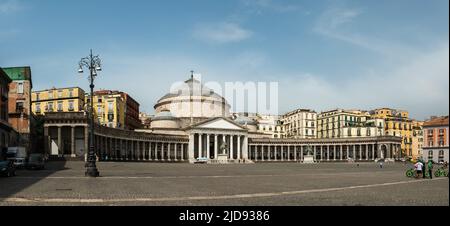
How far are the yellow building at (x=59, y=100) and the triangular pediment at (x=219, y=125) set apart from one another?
39933 millimetres

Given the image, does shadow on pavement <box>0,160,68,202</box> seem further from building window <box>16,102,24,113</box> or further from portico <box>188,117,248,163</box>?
portico <box>188,117,248,163</box>

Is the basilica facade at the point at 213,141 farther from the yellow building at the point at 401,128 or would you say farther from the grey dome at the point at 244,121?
the yellow building at the point at 401,128

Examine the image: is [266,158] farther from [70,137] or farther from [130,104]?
[70,137]

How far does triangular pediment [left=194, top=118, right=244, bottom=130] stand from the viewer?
5566 inches

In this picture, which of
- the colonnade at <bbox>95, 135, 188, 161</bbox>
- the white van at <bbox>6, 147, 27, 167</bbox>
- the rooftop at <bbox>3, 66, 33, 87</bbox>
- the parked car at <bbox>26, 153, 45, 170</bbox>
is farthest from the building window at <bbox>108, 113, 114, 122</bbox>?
the parked car at <bbox>26, 153, 45, 170</bbox>

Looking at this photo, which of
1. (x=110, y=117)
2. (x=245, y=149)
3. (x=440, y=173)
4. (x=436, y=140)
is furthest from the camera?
(x=245, y=149)

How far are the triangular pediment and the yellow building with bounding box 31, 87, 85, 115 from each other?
39.9 m

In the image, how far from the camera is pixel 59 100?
360 feet

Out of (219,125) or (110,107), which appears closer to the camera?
(110,107)

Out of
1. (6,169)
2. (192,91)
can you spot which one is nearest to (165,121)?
(192,91)

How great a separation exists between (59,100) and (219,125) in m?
50.3

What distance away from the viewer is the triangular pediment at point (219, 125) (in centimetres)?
14138

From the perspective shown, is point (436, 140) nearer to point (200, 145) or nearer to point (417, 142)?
point (417, 142)

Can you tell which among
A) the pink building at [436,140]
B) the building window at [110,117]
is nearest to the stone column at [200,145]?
→ the building window at [110,117]
